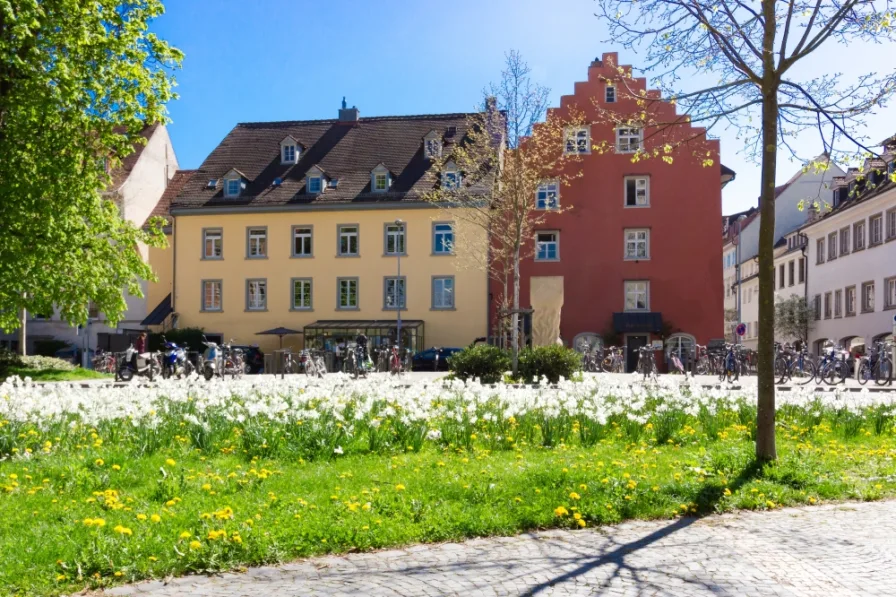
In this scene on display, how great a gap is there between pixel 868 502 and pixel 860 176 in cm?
375

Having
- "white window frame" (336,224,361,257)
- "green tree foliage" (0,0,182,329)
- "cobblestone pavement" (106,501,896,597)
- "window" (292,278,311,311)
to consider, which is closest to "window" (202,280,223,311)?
"window" (292,278,311,311)

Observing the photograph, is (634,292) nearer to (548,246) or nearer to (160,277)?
(548,246)

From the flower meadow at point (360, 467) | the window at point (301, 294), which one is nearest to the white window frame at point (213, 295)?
the window at point (301, 294)

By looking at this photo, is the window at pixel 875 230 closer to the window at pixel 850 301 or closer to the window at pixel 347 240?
the window at pixel 850 301

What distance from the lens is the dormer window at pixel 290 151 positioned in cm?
5162

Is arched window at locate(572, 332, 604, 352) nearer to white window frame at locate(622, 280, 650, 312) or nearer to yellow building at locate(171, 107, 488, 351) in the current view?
white window frame at locate(622, 280, 650, 312)

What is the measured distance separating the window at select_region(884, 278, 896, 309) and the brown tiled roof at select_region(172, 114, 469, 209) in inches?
906

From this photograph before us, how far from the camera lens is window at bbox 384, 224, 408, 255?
155 feet

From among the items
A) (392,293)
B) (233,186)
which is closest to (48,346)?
(233,186)

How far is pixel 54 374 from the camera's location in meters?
28.6

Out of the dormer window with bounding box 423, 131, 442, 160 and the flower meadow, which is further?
the dormer window with bounding box 423, 131, 442, 160

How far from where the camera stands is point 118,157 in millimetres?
23625

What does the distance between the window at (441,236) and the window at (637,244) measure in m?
9.50

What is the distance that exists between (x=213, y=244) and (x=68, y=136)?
2869 centimetres
